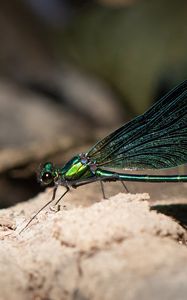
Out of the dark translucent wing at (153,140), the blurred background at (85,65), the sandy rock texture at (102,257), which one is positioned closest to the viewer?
the sandy rock texture at (102,257)

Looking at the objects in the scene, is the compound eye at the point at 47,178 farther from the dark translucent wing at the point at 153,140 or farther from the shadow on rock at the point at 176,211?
the shadow on rock at the point at 176,211

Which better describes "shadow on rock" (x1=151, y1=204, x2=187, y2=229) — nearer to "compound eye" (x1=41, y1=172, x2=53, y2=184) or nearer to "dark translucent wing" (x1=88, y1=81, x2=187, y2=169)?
"dark translucent wing" (x1=88, y1=81, x2=187, y2=169)

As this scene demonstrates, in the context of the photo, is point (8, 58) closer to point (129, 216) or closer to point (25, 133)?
point (25, 133)

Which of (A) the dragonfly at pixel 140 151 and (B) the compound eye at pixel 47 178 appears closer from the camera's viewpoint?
(A) the dragonfly at pixel 140 151

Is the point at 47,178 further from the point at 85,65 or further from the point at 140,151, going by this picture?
the point at 85,65

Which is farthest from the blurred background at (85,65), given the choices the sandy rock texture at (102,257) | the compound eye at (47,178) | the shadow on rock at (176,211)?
the sandy rock texture at (102,257)

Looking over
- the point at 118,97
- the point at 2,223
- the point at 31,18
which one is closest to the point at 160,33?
the point at 118,97

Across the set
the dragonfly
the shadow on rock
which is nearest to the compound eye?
the dragonfly
